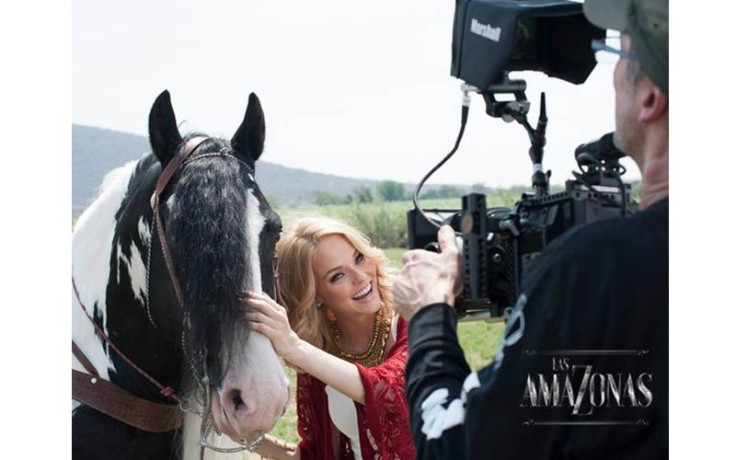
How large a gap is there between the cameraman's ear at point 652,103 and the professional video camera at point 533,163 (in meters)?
0.21

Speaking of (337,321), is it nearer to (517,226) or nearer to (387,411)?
(387,411)

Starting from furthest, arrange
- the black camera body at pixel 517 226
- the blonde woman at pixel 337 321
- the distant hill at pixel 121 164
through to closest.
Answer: the blonde woman at pixel 337 321 < the distant hill at pixel 121 164 < the black camera body at pixel 517 226

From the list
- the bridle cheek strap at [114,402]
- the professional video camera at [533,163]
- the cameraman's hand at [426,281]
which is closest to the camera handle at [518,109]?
the professional video camera at [533,163]

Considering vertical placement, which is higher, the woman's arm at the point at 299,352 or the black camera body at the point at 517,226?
the black camera body at the point at 517,226

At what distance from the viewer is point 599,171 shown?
1.77 meters

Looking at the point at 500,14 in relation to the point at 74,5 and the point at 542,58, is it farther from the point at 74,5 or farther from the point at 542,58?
the point at 74,5

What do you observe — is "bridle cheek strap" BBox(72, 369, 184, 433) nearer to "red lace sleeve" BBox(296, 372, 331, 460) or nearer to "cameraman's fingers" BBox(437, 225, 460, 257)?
"red lace sleeve" BBox(296, 372, 331, 460)

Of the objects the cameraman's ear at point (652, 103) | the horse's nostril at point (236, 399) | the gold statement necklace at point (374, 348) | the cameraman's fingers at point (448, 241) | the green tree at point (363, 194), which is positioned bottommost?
the horse's nostril at point (236, 399)

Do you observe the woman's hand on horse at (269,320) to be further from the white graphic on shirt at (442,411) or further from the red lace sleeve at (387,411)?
the white graphic on shirt at (442,411)

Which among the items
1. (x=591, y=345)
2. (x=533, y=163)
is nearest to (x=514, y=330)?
(x=591, y=345)

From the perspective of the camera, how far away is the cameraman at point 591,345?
54.3 inches

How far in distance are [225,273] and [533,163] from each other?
70cm

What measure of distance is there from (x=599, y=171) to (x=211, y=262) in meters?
0.83

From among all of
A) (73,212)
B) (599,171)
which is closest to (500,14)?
(599,171)
